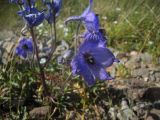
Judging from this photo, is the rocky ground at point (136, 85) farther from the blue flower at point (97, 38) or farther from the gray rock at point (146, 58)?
the blue flower at point (97, 38)

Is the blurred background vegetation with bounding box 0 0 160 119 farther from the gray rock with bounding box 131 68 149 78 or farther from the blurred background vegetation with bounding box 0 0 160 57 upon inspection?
the gray rock with bounding box 131 68 149 78

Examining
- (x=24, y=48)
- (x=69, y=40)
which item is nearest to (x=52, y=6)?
(x=24, y=48)

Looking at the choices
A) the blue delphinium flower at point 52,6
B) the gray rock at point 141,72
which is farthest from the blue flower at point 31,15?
the gray rock at point 141,72

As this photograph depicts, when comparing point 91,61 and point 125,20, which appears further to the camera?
point 125,20

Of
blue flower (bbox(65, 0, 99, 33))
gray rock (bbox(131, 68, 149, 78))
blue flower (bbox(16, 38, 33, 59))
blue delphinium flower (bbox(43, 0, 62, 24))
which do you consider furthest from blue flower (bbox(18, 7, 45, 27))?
gray rock (bbox(131, 68, 149, 78))

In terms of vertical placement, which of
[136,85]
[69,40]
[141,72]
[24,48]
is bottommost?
[136,85]

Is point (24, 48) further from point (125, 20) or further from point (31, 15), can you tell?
point (125, 20)
